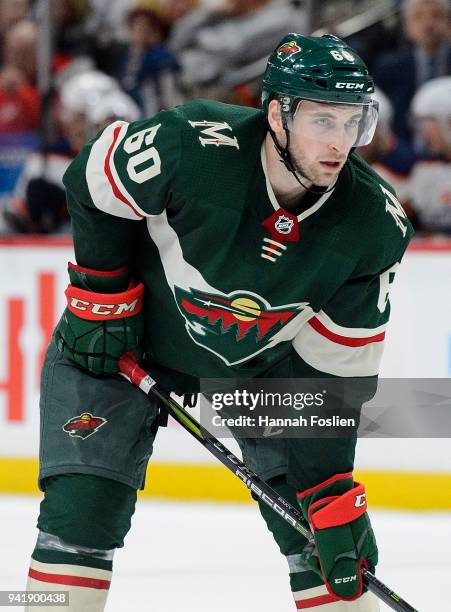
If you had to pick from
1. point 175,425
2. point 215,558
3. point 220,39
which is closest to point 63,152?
point 220,39

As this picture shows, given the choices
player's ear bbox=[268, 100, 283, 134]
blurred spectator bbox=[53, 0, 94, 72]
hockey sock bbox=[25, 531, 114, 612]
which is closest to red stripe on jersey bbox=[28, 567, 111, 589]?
hockey sock bbox=[25, 531, 114, 612]

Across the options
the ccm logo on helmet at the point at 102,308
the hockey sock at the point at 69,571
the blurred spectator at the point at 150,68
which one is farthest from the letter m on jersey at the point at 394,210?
the blurred spectator at the point at 150,68

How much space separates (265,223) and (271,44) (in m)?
2.65

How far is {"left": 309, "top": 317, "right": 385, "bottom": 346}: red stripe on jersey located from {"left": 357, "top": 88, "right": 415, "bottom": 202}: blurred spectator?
216 centimetres

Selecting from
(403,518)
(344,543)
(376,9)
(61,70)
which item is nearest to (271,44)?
(376,9)

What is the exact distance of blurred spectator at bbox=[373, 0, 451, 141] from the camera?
422 centimetres

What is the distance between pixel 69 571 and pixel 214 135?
781 millimetres

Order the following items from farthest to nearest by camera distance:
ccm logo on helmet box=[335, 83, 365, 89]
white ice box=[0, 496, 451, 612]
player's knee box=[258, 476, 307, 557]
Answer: white ice box=[0, 496, 451, 612] < player's knee box=[258, 476, 307, 557] < ccm logo on helmet box=[335, 83, 365, 89]

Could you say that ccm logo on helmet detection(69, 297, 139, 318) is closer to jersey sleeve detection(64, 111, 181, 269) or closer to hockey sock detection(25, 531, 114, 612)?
jersey sleeve detection(64, 111, 181, 269)

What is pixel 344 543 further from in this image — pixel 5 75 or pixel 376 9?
pixel 5 75

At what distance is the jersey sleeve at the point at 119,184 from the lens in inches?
73.5

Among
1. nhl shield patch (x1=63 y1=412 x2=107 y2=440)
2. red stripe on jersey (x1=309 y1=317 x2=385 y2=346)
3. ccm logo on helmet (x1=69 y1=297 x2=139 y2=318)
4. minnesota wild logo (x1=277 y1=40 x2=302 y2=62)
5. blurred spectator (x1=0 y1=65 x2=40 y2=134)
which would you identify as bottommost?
nhl shield patch (x1=63 y1=412 x2=107 y2=440)

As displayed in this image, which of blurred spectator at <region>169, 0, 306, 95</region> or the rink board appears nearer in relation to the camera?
the rink board

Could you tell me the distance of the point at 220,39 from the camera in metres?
4.46
